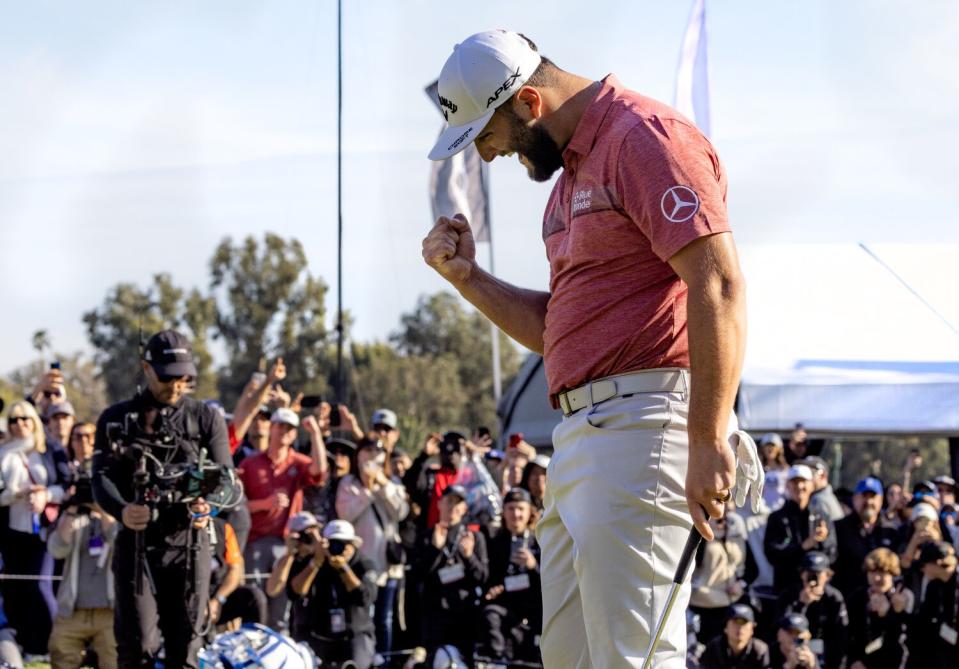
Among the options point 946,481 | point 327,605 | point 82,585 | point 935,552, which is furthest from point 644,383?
point 946,481

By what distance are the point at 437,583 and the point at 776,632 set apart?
8.81 feet

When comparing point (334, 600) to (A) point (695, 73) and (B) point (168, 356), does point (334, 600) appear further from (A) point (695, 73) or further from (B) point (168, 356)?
(A) point (695, 73)

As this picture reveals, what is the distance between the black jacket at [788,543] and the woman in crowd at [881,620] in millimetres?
426

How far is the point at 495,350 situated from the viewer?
78.8ft

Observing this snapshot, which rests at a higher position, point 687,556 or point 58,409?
point 58,409

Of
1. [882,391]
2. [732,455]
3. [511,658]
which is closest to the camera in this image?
[732,455]

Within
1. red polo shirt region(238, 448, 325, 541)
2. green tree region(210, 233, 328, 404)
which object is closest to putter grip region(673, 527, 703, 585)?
red polo shirt region(238, 448, 325, 541)

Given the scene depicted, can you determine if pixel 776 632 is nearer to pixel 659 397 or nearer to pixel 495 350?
pixel 659 397

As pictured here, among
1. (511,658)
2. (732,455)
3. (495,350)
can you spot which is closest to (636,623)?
A: (732,455)

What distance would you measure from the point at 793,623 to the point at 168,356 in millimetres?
5949

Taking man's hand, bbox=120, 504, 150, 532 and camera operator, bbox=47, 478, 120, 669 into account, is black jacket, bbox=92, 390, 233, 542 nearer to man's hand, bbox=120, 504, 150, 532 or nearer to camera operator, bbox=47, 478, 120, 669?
man's hand, bbox=120, 504, 150, 532

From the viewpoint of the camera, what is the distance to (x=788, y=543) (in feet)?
39.1

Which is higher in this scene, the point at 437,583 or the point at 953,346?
the point at 953,346

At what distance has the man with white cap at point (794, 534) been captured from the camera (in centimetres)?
1190
